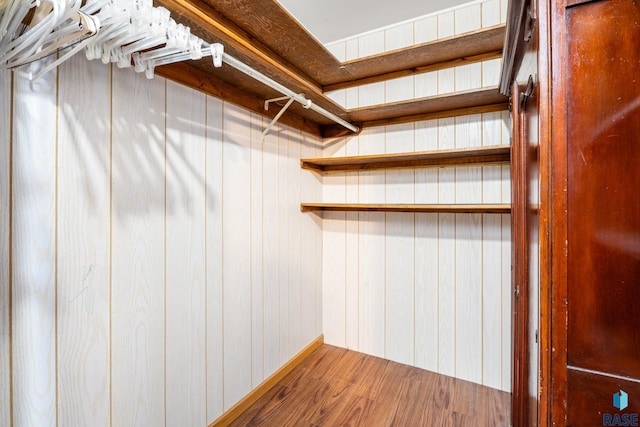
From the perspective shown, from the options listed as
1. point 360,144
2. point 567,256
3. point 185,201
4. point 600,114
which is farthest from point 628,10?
point 360,144

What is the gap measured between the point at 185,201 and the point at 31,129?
0.59 metres

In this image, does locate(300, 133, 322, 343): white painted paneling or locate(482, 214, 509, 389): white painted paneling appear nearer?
locate(482, 214, 509, 389): white painted paneling

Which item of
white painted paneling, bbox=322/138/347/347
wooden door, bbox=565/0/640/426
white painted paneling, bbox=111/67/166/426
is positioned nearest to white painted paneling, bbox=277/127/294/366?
white painted paneling, bbox=322/138/347/347

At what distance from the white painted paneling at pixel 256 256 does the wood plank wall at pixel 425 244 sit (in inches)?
30.8

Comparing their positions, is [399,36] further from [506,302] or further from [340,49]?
[506,302]

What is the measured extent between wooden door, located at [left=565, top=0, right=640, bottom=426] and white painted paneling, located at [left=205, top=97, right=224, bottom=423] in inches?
55.7

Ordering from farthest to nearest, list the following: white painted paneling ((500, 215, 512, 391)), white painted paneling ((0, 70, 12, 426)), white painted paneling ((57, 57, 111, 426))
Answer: white painted paneling ((500, 215, 512, 391)) → white painted paneling ((57, 57, 111, 426)) → white painted paneling ((0, 70, 12, 426))

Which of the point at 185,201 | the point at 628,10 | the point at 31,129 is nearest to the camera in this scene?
the point at 628,10

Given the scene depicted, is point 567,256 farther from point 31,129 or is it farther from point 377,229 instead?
point 377,229

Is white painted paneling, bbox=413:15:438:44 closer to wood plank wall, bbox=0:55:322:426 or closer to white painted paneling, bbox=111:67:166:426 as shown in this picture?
wood plank wall, bbox=0:55:322:426

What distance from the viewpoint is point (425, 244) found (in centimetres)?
214

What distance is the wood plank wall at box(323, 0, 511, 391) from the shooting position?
193 cm

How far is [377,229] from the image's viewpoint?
2.31 meters

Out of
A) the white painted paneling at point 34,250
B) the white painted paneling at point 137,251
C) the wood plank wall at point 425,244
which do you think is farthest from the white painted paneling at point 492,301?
the white painted paneling at point 34,250
